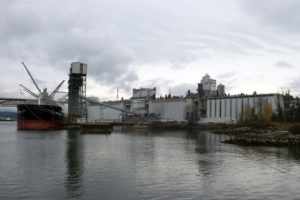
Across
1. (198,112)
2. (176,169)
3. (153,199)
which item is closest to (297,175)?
(176,169)

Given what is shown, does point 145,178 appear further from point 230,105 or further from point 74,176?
point 230,105

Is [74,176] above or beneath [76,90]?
beneath

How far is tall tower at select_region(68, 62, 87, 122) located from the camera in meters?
143

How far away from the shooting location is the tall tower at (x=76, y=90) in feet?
469

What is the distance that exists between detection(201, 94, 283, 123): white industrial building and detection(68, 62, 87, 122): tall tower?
2422 inches

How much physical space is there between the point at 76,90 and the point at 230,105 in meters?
71.4

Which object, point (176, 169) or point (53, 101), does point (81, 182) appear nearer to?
point (176, 169)

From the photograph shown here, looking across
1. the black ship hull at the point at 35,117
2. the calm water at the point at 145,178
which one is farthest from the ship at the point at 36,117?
the calm water at the point at 145,178

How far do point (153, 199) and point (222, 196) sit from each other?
4.25m

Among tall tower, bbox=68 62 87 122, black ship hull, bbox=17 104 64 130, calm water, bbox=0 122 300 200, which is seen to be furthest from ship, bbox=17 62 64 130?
calm water, bbox=0 122 300 200

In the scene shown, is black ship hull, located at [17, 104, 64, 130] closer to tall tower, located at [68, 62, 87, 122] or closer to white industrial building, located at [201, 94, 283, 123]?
tall tower, located at [68, 62, 87, 122]

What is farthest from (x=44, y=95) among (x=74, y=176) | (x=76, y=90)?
(x=74, y=176)

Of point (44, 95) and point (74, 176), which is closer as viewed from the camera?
point (74, 176)

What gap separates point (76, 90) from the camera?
151000 millimetres
